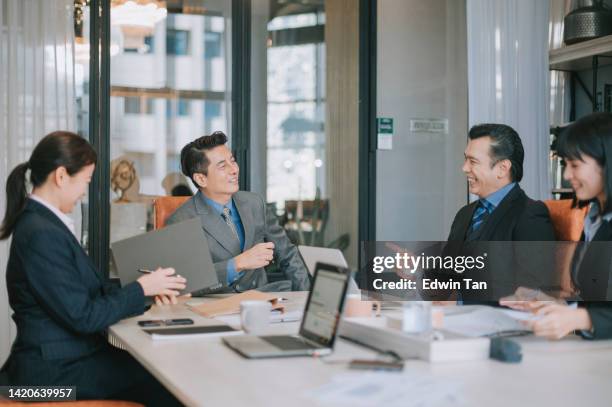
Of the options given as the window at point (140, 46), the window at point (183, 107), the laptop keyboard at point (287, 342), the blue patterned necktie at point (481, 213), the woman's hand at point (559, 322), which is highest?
the window at point (140, 46)

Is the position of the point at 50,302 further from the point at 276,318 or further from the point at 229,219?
the point at 229,219

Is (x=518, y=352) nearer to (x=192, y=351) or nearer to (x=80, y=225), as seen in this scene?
(x=192, y=351)

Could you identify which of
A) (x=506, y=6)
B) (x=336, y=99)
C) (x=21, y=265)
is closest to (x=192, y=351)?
(x=21, y=265)

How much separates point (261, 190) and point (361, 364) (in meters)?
3.74

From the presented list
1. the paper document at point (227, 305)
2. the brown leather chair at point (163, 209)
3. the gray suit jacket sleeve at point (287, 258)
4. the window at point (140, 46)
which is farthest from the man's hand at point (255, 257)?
the window at point (140, 46)

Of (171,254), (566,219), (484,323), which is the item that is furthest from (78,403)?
(566,219)

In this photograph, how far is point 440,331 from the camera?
204 cm

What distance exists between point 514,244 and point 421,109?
2895 mm

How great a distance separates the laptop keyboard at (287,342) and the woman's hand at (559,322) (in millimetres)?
608

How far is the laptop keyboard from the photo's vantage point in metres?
2.00

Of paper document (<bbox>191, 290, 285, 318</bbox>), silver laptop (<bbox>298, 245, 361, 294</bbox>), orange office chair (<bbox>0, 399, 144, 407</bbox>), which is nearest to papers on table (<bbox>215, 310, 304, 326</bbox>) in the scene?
paper document (<bbox>191, 290, 285, 318</bbox>)

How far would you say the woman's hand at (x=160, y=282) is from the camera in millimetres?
2508

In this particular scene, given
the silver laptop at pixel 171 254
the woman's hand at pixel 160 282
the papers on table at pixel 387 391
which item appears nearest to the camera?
the papers on table at pixel 387 391

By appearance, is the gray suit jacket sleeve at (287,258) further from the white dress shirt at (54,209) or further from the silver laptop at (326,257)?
the white dress shirt at (54,209)
